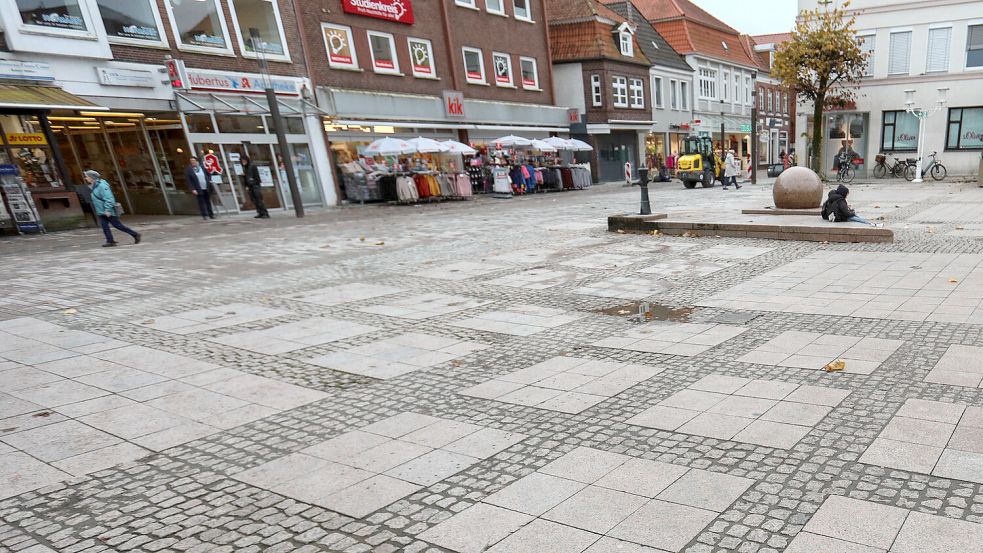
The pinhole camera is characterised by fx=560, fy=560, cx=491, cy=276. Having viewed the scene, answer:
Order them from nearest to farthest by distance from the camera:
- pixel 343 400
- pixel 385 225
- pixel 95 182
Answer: pixel 343 400
pixel 95 182
pixel 385 225

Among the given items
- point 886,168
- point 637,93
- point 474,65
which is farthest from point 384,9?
point 886,168

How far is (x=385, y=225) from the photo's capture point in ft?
50.9

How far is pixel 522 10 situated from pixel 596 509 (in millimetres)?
32573

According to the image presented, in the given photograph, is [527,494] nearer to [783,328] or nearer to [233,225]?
[783,328]

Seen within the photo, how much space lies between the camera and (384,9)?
23203mm

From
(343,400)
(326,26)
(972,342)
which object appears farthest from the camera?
(326,26)

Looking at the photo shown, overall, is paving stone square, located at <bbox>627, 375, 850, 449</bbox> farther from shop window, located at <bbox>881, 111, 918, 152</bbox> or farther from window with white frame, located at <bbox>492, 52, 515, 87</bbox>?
shop window, located at <bbox>881, 111, 918, 152</bbox>

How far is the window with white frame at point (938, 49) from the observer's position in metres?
26.9

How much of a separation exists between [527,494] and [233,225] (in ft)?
50.5

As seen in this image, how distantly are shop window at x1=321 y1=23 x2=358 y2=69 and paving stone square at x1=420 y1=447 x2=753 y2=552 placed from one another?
2190 centimetres

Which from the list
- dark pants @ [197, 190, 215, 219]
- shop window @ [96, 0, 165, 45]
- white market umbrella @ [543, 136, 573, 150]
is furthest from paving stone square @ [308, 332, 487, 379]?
white market umbrella @ [543, 136, 573, 150]

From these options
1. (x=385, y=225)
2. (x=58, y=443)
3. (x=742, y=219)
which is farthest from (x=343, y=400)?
(x=385, y=225)

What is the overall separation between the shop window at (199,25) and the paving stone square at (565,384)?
17688mm

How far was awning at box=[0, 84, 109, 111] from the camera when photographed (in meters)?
13.0
